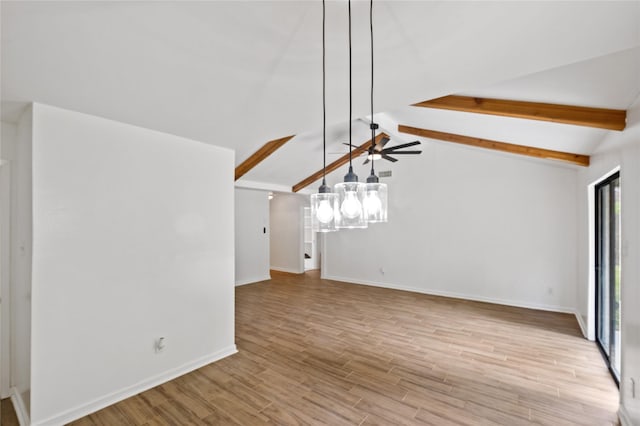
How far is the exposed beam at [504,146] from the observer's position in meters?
3.76

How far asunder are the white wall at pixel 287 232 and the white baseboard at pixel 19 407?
254 inches

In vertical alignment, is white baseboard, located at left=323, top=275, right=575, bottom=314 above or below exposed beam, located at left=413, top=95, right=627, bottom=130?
below

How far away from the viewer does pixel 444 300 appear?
564cm

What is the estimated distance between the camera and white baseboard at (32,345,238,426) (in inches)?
86.5

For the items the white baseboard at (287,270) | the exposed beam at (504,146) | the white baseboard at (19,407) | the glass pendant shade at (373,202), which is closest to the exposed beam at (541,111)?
the exposed beam at (504,146)

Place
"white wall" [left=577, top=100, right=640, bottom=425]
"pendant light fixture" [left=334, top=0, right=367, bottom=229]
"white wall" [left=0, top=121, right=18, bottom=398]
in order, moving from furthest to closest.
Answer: "white wall" [left=0, top=121, right=18, bottom=398] < "white wall" [left=577, top=100, right=640, bottom=425] < "pendant light fixture" [left=334, top=0, right=367, bottom=229]

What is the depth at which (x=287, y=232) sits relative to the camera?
8812 mm

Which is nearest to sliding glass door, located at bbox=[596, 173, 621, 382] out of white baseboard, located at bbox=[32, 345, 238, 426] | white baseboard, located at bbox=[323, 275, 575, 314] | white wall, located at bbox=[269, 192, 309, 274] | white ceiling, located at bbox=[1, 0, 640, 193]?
white baseboard, located at bbox=[323, 275, 575, 314]

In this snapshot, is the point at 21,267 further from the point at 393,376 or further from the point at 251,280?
the point at 251,280

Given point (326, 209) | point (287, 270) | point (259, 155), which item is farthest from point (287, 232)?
point (326, 209)

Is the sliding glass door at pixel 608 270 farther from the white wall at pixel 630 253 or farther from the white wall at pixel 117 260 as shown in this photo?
the white wall at pixel 117 260

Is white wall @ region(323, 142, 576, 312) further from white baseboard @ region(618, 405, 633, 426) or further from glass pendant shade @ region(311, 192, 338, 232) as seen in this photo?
glass pendant shade @ region(311, 192, 338, 232)

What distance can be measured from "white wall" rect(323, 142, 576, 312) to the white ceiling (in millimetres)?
3114

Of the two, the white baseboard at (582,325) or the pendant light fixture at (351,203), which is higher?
the pendant light fixture at (351,203)
